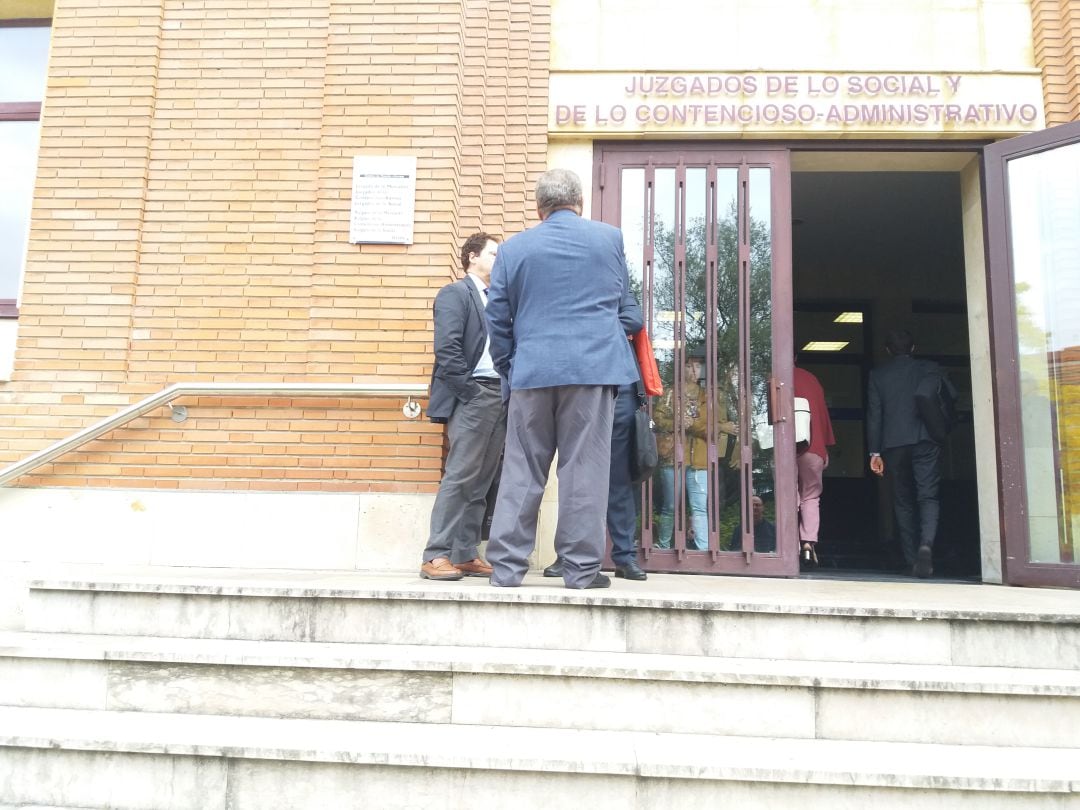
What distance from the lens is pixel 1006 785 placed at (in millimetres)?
2654

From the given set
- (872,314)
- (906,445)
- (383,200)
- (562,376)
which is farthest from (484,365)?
(872,314)

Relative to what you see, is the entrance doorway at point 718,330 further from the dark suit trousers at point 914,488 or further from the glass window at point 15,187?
the glass window at point 15,187

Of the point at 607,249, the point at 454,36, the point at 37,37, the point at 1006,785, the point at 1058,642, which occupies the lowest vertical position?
the point at 1006,785

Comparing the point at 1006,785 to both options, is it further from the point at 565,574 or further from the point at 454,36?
the point at 454,36

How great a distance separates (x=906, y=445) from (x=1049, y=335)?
62.3 inches

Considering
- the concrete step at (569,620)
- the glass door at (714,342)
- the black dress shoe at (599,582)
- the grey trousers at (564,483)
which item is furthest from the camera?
the glass door at (714,342)

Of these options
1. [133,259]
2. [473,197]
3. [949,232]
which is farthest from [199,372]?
[949,232]

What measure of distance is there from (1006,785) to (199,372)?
5135 mm

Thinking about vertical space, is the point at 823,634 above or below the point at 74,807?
above

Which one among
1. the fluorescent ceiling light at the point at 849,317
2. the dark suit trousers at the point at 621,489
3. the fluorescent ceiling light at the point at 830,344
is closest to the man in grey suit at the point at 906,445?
the dark suit trousers at the point at 621,489

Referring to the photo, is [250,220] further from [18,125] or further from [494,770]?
[494,770]

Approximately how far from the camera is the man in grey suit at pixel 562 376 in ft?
13.0

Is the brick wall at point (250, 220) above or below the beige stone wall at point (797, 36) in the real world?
below

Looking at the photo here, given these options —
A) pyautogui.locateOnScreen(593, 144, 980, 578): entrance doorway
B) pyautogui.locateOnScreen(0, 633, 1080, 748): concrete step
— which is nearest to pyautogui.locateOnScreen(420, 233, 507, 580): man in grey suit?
pyautogui.locateOnScreen(0, 633, 1080, 748): concrete step
